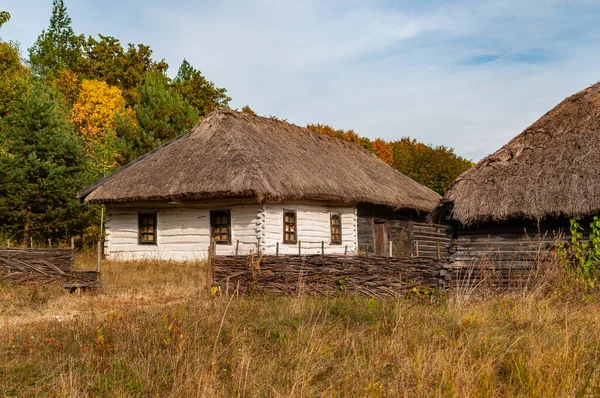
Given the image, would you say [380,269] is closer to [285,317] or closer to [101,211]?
[285,317]

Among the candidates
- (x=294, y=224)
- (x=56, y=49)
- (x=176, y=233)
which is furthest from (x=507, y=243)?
A: (x=56, y=49)

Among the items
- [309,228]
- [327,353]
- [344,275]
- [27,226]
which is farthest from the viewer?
[27,226]

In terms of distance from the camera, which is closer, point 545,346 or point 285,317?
point 545,346

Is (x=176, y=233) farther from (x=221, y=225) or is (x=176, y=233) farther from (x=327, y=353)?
(x=327, y=353)

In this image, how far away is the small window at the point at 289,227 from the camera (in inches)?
703

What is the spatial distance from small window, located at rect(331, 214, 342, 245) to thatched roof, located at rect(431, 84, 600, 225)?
332 inches

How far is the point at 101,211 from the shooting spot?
922 inches

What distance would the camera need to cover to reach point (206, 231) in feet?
58.0

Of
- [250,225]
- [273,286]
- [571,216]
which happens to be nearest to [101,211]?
[250,225]

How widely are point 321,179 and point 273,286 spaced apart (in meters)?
9.28

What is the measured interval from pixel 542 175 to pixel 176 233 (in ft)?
37.6

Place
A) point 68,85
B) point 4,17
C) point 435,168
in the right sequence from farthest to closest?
point 68,85, point 435,168, point 4,17

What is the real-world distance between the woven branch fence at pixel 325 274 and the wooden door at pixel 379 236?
1228cm

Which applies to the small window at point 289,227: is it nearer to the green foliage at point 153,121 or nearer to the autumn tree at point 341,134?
the green foliage at point 153,121
